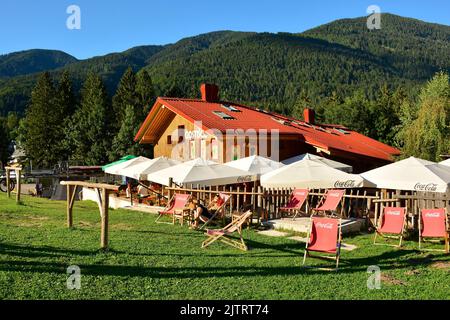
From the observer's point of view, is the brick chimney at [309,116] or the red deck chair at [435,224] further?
the brick chimney at [309,116]

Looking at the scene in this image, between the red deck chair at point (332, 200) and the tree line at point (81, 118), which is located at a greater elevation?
the tree line at point (81, 118)

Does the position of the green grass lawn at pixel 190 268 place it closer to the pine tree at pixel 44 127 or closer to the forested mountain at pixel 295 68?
the pine tree at pixel 44 127

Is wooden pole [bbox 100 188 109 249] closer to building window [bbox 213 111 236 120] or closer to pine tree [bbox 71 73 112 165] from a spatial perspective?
building window [bbox 213 111 236 120]

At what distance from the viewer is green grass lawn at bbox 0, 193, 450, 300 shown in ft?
19.9

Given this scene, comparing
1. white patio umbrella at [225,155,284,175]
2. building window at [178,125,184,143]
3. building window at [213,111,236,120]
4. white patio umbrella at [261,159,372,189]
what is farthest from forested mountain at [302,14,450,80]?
white patio umbrella at [261,159,372,189]

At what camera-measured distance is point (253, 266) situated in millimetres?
7688

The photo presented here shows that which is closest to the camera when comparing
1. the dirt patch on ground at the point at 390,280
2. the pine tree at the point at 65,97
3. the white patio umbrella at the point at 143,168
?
the dirt patch on ground at the point at 390,280

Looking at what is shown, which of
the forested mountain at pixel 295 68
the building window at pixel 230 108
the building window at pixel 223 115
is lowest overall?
the building window at pixel 223 115

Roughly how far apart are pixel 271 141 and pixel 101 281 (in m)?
16.6

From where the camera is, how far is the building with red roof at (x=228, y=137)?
2188cm

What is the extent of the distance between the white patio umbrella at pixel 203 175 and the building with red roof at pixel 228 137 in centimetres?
635

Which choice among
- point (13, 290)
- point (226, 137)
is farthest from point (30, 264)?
point (226, 137)

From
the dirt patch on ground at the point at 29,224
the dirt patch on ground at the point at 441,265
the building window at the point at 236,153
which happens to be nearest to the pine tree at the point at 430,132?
the building window at the point at 236,153
